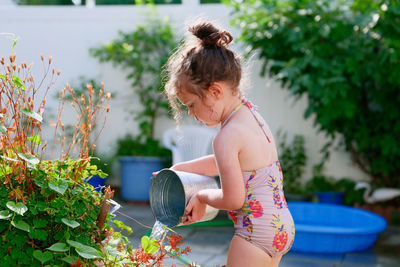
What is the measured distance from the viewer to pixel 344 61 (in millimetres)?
3924

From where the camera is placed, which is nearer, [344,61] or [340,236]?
[340,236]

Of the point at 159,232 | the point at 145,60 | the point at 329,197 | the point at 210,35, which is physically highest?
the point at 210,35

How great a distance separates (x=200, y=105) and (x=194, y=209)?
31 cm

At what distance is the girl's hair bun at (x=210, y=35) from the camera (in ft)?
4.67

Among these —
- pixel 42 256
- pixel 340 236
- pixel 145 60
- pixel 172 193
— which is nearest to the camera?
pixel 42 256

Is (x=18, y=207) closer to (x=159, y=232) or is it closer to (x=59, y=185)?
(x=59, y=185)

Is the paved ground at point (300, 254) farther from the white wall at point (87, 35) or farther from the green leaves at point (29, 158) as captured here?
the white wall at point (87, 35)

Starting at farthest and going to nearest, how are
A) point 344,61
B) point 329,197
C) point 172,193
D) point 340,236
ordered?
point 329,197 < point 344,61 < point 340,236 < point 172,193

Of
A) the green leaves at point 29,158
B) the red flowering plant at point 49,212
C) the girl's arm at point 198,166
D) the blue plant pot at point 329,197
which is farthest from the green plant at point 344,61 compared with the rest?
the green leaves at point 29,158

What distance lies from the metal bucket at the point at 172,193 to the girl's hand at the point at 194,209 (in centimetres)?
3

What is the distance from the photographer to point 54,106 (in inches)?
206

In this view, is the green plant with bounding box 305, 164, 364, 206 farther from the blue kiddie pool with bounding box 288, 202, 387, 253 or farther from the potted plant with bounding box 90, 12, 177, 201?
the potted plant with bounding box 90, 12, 177, 201

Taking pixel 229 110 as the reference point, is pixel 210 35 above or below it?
above

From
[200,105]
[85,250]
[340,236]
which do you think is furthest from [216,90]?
[340,236]
